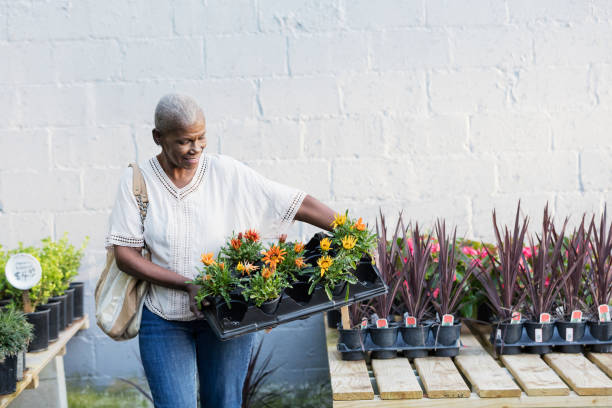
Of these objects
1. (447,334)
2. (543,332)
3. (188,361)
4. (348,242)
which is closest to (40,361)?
(188,361)

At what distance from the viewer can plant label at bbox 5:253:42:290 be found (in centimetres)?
269

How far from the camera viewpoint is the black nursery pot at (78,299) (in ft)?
11.2

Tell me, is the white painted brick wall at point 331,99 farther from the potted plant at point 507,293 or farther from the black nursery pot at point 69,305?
the potted plant at point 507,293

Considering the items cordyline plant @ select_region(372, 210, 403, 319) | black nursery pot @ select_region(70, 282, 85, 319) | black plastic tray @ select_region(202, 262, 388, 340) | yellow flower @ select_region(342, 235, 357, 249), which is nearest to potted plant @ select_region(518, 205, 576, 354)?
cordyline plant @ select_region(372, 210, 403, 319)

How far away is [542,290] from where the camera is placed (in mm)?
2631

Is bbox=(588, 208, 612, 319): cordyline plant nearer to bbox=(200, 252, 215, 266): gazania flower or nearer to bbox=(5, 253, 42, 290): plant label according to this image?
bbox=(200, 252, 215, 266): gazania flower

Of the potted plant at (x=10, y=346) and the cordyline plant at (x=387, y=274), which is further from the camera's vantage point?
the cordyline plant at (x=387, y=274)

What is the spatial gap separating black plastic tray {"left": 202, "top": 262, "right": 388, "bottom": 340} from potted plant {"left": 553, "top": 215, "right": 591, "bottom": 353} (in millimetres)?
948

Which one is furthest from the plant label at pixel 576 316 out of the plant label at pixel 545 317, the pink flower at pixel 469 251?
the pink flower at pixel 469 251

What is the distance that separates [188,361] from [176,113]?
2.45 ft

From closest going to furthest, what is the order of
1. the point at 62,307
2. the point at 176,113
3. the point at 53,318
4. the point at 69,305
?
the point at 176,113 < the point at 53,318 < the point at 62,307 < the point at 69,305

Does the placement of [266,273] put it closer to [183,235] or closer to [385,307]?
[183,235]

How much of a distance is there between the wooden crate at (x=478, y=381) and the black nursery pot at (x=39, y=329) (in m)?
1.20

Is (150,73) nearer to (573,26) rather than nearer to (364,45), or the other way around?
(364,45)
